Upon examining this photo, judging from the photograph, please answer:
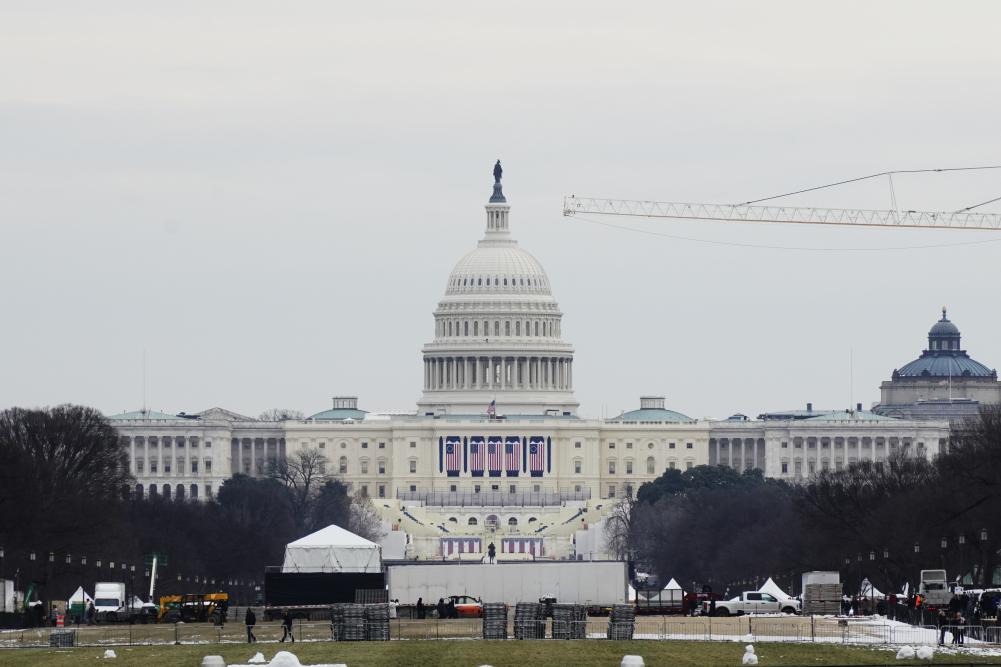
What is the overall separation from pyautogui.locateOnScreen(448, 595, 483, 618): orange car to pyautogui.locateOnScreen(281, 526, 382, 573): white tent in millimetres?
18612

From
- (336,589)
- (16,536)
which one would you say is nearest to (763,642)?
(336,589)

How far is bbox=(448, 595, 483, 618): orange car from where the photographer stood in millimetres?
123875

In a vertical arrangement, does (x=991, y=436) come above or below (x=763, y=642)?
above

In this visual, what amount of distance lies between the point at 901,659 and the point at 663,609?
40.9 m

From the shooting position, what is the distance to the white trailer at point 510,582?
134 meters

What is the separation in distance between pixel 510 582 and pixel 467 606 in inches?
346

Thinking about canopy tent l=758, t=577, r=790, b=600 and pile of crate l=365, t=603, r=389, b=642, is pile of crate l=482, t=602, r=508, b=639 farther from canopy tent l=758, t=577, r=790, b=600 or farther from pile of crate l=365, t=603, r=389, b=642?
canopy tent l=758, t=577, r=790, b=600

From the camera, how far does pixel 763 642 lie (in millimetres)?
100438

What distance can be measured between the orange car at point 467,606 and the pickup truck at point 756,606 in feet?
29.3

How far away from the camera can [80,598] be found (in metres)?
146

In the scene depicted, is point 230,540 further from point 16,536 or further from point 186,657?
point 186,657

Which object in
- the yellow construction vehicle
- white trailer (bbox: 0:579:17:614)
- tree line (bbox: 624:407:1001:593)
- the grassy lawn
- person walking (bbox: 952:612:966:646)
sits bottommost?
the grassy lawn

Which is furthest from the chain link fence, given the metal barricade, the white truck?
the white truck

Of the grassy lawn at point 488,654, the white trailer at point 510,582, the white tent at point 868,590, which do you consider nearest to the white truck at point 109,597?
the white trailer at point 510,582
